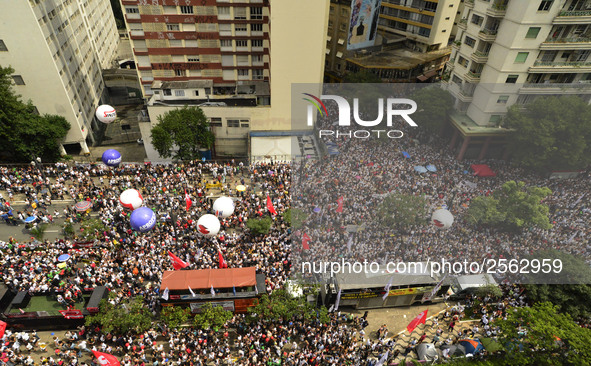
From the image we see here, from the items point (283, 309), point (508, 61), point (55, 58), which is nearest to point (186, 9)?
point (55, 58)

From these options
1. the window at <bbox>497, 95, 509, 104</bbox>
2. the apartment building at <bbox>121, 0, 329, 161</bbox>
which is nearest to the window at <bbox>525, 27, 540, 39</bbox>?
the window at <bbox>497, 95, 509, 104</bbox>

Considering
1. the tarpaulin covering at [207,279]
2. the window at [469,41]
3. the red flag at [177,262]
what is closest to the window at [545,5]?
the window at [469,41]

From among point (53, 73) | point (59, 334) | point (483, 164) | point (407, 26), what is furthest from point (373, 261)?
point (407, 26)

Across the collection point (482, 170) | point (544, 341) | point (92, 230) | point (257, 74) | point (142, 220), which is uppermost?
point (257, 74)

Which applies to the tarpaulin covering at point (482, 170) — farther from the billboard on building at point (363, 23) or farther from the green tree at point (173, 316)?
the green tree at point (173, 316)

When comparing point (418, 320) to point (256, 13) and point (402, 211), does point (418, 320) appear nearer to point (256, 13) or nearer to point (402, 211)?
point (402, 211)

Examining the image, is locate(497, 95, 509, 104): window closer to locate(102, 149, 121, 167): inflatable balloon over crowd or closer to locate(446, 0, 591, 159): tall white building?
locate(446, 0, 591, 159): tall white building
